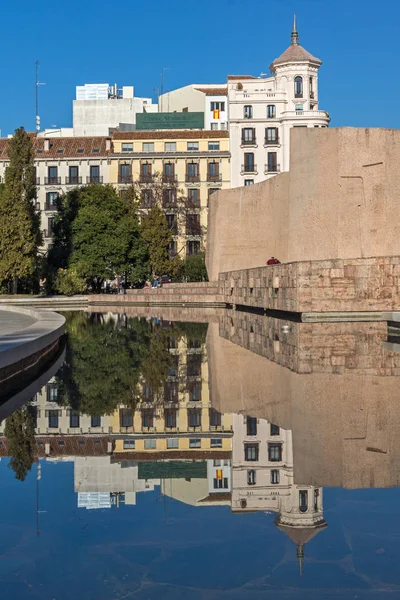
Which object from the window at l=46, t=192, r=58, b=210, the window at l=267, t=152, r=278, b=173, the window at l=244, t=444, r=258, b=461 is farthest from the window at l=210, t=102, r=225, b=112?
the window at l=244, t=444, r=258, b=461

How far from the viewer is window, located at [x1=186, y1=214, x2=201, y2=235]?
2660 inches

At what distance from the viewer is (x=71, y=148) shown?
228 feet

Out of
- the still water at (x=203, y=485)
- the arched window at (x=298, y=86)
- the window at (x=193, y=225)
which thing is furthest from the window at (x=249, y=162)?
the still water at (x=203, y=485)

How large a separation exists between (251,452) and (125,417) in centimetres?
214

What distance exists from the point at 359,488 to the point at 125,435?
8.19 ft

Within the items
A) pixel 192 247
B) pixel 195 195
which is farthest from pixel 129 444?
pixel 195 195

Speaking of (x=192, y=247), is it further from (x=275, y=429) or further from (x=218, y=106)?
(x=275, y=429)

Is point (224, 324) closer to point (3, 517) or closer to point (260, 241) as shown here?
point (260, 241)

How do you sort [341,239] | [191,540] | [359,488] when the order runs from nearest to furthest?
1. [191,540]
2. [359,488]
3. [341,239]

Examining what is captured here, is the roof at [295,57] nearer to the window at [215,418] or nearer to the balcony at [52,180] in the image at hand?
the balcony at [52,180]

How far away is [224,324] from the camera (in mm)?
23672

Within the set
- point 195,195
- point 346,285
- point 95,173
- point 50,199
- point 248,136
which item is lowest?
point 346,285

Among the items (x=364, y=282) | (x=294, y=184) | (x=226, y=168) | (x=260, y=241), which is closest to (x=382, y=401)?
(x=364, y=282)

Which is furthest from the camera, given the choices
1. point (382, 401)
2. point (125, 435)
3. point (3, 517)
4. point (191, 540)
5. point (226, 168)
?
point (226, 168)
